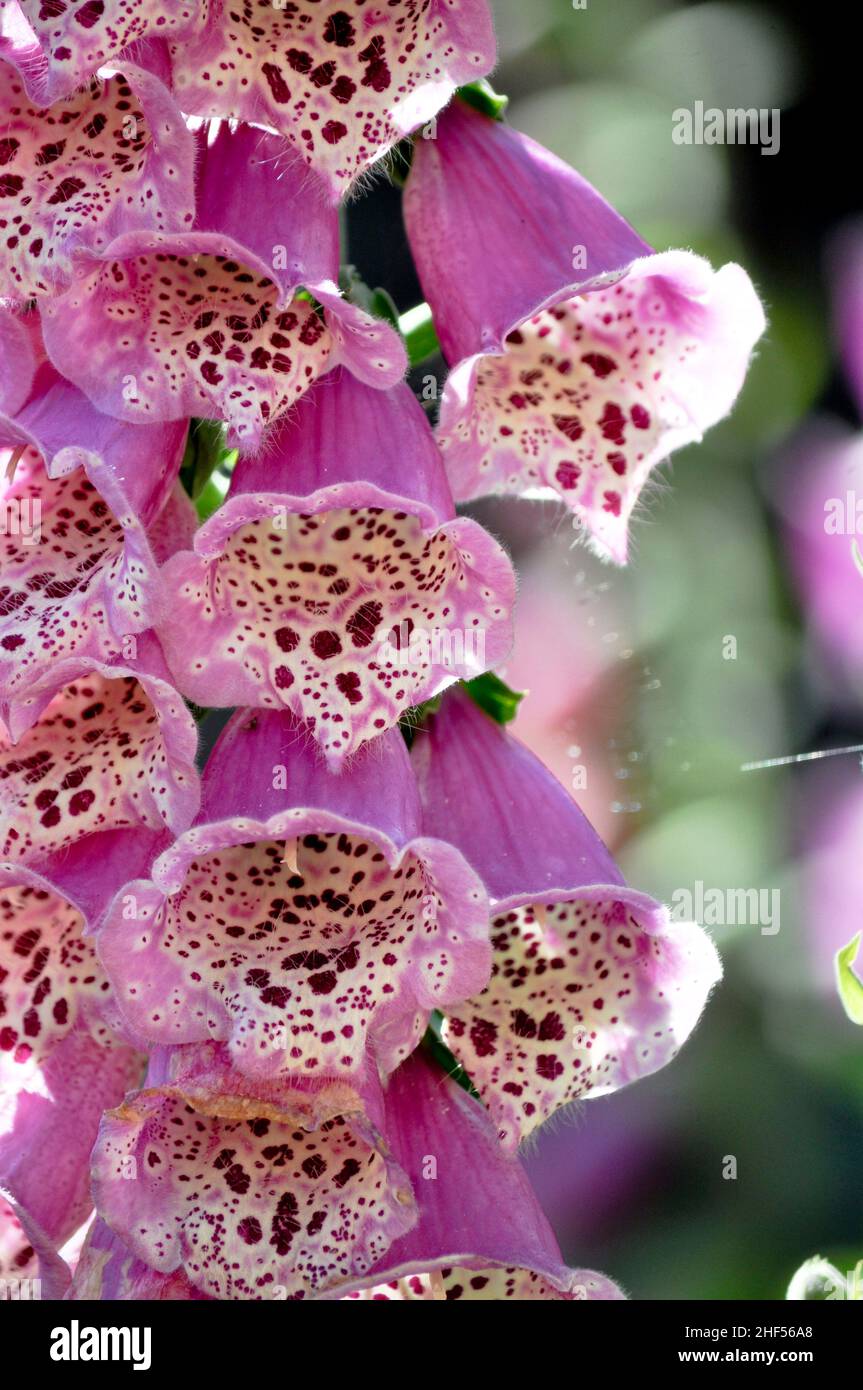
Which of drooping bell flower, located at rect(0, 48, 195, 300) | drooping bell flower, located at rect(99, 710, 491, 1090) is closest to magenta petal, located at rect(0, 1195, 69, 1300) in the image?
drooping bell flower, located at rect(99, 710, 491, 1090)

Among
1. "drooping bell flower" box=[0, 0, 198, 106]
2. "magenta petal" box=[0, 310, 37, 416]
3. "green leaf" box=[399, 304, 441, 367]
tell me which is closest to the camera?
"drooping bell flower" box=[0, 0, 198, 106]

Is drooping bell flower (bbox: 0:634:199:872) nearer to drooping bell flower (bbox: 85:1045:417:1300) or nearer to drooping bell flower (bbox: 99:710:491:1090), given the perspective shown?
drooping bell flower (bbox: 99:710:491:1090)

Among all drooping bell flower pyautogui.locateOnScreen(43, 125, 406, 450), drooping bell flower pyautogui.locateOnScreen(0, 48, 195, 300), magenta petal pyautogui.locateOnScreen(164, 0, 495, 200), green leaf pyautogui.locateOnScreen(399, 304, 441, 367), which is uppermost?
magenta petal pyautogui.locateOnScreen(164, 0, 495, 200)

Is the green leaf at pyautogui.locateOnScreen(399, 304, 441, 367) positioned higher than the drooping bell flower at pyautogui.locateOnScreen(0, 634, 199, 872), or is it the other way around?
the green leaf at pyautogui.locateOnScreen(399, 304, 441, 367)

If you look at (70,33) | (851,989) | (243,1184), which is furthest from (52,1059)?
(70,33)

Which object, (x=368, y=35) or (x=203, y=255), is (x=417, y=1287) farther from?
(x=368, y=35)

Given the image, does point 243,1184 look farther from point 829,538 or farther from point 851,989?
point 829,538
